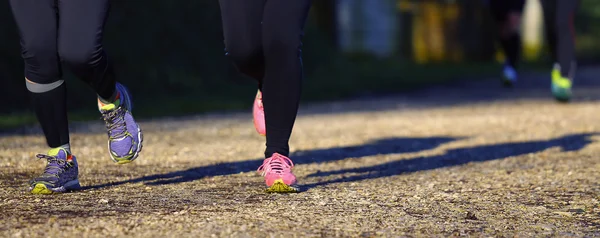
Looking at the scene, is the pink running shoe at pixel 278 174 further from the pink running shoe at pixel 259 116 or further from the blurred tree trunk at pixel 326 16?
the blurred tree trunk at pixel 326 16

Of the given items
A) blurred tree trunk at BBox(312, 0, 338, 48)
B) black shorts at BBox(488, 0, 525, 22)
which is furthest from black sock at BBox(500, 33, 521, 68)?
blurred tree trunk at BBox(312, 0, 338, 48)

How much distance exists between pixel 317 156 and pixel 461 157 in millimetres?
861

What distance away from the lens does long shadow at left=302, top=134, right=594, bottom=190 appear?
18.4ft

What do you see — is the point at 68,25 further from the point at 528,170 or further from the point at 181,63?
the point at 181,63

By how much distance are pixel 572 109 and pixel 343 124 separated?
2.55m

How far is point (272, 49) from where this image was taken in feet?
14.8

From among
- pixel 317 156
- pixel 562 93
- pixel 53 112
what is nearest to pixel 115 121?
pixel 53 112

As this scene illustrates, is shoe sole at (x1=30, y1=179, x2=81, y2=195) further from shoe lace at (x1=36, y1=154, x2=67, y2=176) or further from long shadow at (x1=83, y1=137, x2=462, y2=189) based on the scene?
long shadow at (x1=83, y1=137, x2=462, y2=189)

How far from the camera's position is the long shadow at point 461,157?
5602mm

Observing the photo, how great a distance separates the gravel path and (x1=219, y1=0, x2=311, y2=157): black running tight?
338mm

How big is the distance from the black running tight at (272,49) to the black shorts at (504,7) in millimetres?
8015

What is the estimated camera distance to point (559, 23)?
9.72 metres

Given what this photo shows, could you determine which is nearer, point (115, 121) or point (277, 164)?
point (277, 164)

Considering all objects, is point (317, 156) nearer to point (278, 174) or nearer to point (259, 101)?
point (259, 101)
